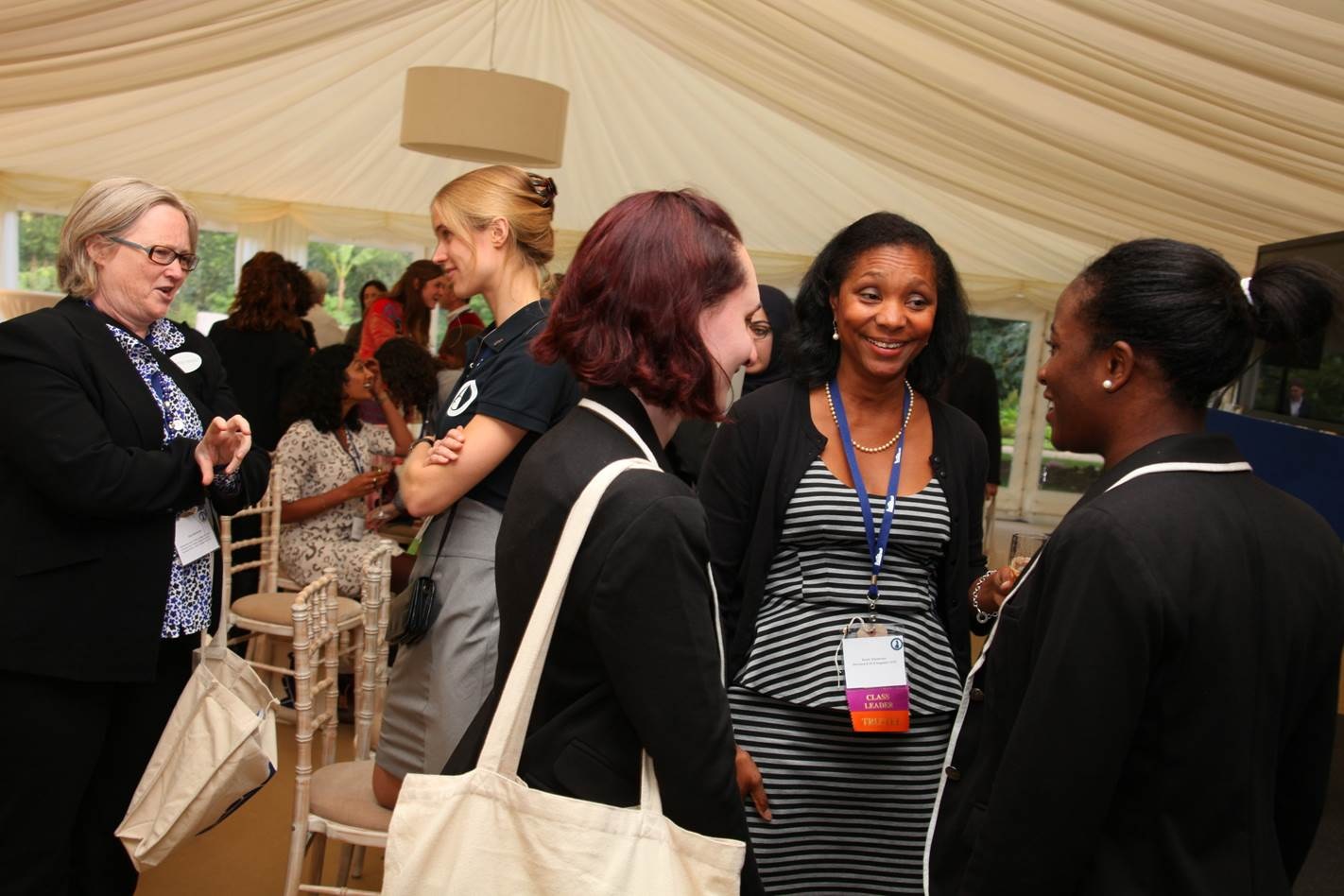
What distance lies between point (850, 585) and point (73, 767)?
147 centimetres

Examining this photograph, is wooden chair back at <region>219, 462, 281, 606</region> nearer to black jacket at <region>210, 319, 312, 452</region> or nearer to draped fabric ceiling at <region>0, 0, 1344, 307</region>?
black jacket at <region>210, 319, 312, 452</region>

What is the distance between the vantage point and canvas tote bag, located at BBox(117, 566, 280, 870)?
7.01 ft

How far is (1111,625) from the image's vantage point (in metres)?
1.22

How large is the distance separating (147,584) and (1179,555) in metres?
1.80

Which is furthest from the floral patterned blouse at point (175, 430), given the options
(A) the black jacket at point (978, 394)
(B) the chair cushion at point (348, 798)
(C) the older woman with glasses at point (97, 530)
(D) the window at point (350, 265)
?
(D) the window at point (350, 265)

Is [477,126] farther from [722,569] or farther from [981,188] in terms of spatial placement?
[722,569]

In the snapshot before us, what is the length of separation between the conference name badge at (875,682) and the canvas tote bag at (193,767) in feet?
3.63

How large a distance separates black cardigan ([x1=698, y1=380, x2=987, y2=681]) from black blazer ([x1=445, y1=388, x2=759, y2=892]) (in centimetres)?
80

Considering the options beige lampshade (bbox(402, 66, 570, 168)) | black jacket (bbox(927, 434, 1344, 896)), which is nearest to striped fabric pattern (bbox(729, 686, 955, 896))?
black jacket (bbox(927, 434, 1344, 896))

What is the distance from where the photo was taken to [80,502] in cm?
203

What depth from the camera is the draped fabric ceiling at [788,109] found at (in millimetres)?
3074


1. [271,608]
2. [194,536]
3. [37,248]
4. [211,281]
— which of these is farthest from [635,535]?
[37,248]

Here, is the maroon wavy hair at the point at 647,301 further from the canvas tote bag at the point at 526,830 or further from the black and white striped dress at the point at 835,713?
the black and white striped dress at the point at 835,713

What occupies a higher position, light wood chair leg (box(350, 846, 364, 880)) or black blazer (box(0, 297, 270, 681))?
black blazer (box(0, 297, 270, 681))
